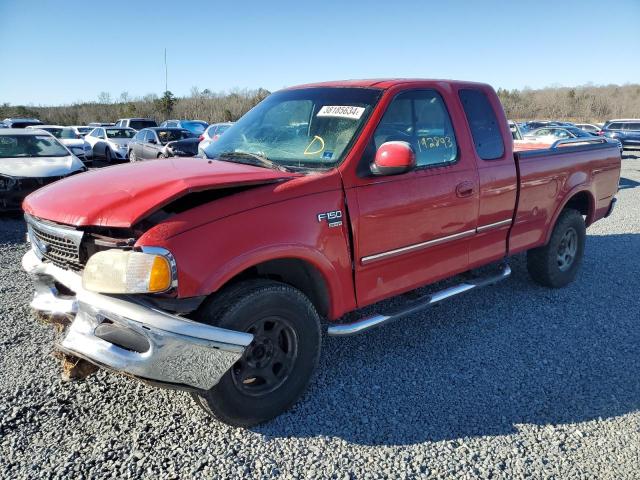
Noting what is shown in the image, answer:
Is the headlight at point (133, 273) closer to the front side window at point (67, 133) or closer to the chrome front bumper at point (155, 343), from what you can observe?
the chrome front bumper at point (155, 343)

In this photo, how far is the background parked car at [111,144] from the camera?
1880 cm

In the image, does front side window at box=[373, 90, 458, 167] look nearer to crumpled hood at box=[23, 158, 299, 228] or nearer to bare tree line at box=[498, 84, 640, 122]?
crumpled hood at box=[23, 158, 299, 228]

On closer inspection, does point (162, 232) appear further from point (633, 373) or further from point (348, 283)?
point (633, 373)

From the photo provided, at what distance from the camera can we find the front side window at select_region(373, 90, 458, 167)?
3.40 m

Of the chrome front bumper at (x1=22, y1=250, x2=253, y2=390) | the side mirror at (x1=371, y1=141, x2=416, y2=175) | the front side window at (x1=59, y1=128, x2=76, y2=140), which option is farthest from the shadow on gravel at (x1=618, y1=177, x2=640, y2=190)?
the front side window at (x1=59, y1=128, x2=76, y2=140)

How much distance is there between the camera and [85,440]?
103 inches

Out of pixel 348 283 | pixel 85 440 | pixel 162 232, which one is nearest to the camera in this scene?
pixel 162 232

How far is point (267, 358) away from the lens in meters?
2.82

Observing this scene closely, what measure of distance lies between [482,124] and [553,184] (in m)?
1.14

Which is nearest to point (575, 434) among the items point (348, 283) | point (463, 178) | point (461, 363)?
point (461, 363)

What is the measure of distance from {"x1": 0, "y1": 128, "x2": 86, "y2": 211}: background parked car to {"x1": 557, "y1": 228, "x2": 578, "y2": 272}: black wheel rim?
7.92 meters

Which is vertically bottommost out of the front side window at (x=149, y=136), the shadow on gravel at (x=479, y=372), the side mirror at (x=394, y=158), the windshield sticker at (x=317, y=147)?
the shadow on gravel at (x=479, y=372)

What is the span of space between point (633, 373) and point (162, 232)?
341cm

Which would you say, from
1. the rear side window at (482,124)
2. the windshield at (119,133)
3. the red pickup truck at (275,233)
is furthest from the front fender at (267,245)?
the windshield at (119,133)
